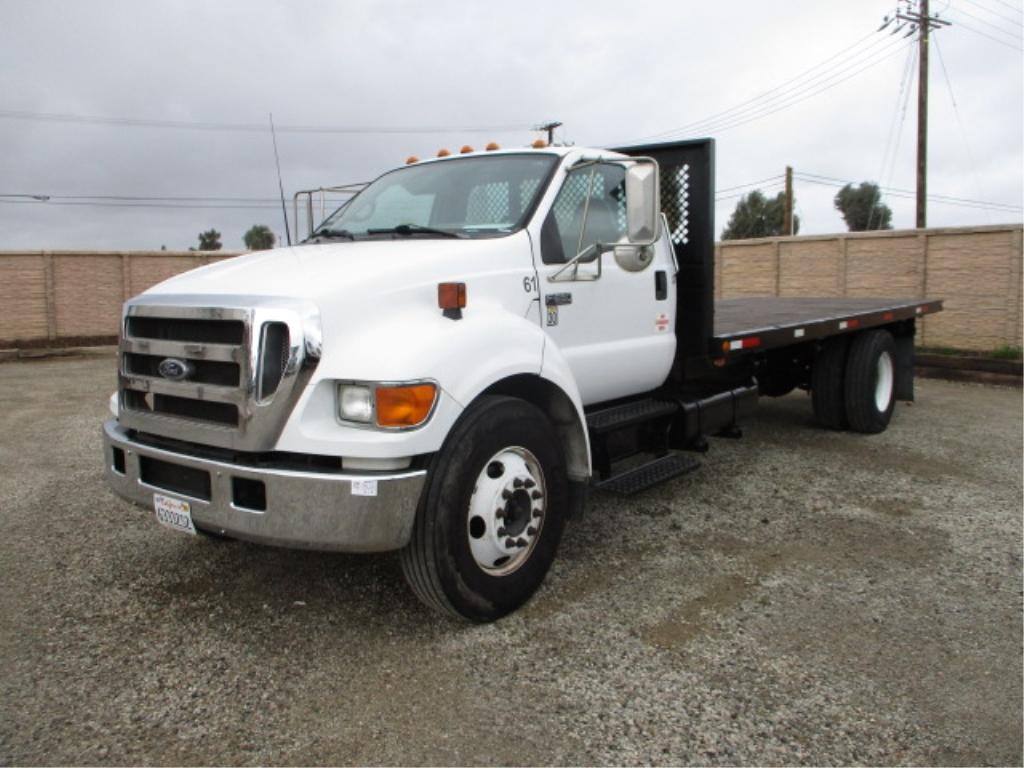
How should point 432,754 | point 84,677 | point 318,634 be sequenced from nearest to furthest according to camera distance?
point 432,754, point 84,677, point 318,634

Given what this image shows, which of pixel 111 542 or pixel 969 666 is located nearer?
pixel 969 666

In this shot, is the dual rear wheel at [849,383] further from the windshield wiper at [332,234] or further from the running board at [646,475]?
the windshield wiper at [332,234]

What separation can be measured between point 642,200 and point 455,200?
1.05 m

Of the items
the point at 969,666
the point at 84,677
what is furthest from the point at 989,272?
the point at 84,677

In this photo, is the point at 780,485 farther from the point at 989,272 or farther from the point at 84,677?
the point at 989,272

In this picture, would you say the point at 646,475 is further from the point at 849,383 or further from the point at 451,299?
the point at 849,383

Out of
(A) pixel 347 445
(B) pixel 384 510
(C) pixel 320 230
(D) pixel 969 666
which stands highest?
(C) pixel 320 230

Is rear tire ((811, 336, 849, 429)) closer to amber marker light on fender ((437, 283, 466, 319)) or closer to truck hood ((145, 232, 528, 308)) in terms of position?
truck hood ((145, 232, 528, 308))

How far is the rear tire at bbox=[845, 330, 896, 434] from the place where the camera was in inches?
297

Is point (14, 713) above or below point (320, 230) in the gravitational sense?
A: below

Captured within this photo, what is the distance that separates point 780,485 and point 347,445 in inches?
156

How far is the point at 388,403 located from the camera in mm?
3027

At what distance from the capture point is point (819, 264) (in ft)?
47.5

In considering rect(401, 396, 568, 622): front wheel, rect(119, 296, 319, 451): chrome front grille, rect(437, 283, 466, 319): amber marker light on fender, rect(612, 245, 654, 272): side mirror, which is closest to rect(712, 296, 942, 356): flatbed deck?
rect(612, 245, 654, 272): side mirror
